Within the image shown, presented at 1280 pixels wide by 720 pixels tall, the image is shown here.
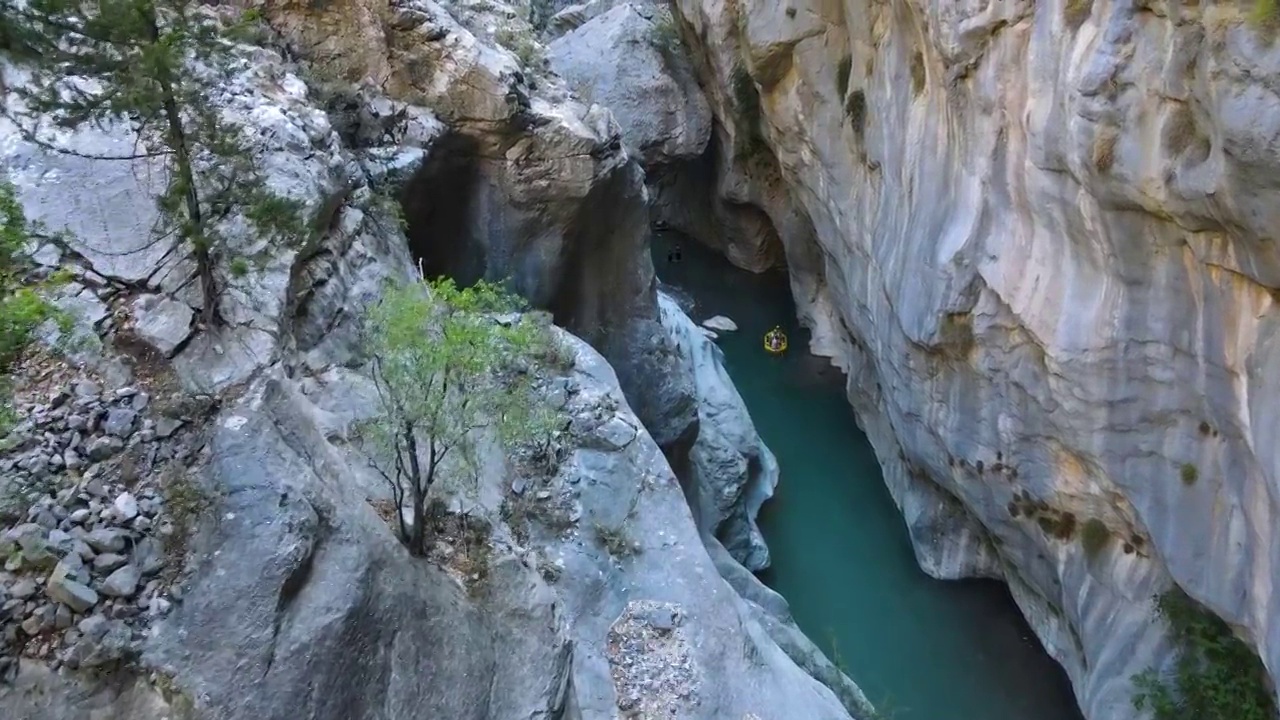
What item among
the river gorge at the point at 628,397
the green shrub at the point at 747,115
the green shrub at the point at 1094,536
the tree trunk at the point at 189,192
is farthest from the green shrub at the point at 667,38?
the tree trunk at the point at 189,192

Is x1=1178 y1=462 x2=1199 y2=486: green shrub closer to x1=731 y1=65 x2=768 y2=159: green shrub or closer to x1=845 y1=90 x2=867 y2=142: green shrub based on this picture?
x1=845 y1=90 x2=867 y2=142: green shrub

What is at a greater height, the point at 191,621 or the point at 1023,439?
the point at 1023,439

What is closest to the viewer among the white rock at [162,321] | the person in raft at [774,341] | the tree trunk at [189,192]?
the tree trunk at [189,192]

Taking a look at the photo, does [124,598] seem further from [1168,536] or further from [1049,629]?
[1049,629]

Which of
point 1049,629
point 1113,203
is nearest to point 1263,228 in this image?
point 1113,203

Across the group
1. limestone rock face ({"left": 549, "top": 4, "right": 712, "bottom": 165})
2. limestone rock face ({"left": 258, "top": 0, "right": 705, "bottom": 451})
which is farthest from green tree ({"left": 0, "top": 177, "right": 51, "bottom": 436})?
limestone rock face ({"left": 549, "top": 4, "right": 712, "bottom": 165})

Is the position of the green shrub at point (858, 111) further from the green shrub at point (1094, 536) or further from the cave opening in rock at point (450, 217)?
the green shrub at point (1094, 536)

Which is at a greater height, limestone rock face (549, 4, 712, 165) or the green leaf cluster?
limestone rock face (549, 4, 712, 165)
